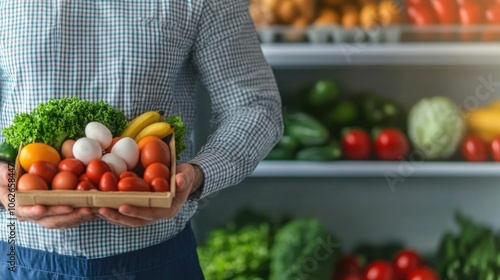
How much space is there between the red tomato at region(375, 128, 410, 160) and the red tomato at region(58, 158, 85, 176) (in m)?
1.70

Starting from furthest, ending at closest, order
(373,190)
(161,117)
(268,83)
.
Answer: (373,190) < (268,83) < (161,117)

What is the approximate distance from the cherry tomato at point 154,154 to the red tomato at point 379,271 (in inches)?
65.2

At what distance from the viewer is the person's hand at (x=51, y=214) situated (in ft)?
3.66

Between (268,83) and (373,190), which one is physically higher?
(268,83)

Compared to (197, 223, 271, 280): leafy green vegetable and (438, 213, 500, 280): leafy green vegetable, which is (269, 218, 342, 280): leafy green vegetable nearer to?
(197, 223, 271, 280): leafy green vegetable

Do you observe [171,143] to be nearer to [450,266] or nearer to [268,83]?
[268,83]

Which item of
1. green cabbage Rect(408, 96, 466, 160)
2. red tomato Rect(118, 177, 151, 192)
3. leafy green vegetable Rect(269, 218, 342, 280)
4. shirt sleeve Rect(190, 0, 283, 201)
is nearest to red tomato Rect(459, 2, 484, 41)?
green cabbage Rect(408, 96, 466, 160)

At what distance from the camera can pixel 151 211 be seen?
1151mm

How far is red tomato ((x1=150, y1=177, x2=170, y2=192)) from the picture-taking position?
1115mm

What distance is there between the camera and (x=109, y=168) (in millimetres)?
1145

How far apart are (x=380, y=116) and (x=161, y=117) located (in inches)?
62.5

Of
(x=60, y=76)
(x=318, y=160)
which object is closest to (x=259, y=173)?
(x=318, y=160)

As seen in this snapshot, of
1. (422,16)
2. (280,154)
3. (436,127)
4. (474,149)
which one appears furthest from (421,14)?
(280,154)

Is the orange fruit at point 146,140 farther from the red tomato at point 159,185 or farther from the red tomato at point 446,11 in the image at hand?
the red tomato at point 446,11
